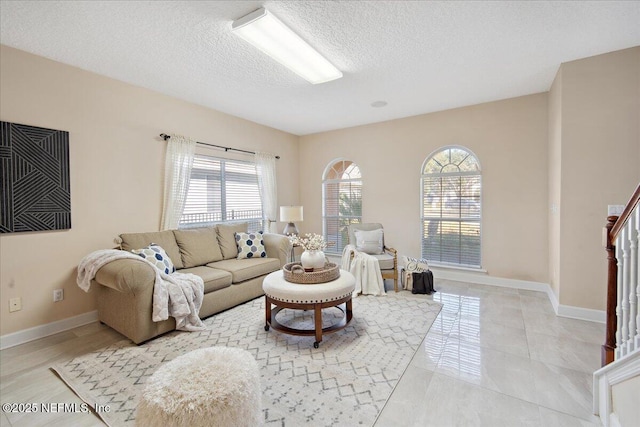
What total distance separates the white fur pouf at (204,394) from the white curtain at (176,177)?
8.90 feet

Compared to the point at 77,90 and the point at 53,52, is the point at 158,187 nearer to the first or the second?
the point at 77,90

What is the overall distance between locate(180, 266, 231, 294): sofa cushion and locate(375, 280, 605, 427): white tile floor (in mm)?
2154

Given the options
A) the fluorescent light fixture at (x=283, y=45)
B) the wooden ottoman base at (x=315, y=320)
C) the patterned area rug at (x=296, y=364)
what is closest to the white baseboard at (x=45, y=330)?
the patterned area rug at (x=296, y=364)

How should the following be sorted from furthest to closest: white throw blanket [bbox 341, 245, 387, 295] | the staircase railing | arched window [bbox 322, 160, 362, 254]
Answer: arched window [bbox 322, 160, 362, 254] → white throw blanket [bbox 341, 245, 387, 295] → the staircase railing

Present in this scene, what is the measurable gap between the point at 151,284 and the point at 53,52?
2.40 m

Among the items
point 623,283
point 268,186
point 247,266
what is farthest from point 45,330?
point 623,283

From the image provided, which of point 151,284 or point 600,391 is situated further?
point 151,284

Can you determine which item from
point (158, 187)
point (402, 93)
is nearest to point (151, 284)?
point (158, 187)

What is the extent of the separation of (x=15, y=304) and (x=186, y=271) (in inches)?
57.6

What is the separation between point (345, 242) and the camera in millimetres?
5668

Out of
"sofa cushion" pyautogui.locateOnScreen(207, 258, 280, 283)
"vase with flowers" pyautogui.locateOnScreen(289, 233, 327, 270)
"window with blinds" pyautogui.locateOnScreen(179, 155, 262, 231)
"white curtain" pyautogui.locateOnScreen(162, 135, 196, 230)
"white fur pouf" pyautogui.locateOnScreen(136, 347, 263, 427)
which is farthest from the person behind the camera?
"window with blinds" pyautogui.locateOnScreen(179, 155, 262, 231)

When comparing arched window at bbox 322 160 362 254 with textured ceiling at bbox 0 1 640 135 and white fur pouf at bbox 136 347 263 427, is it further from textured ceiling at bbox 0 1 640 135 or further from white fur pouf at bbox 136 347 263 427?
white fur pouf at bbox 136 347 263 427

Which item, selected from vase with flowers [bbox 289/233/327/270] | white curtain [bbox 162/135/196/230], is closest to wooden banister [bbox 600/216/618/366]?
vase with flowers [bbox 289/233/327/270]

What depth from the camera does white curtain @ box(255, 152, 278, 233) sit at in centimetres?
514
